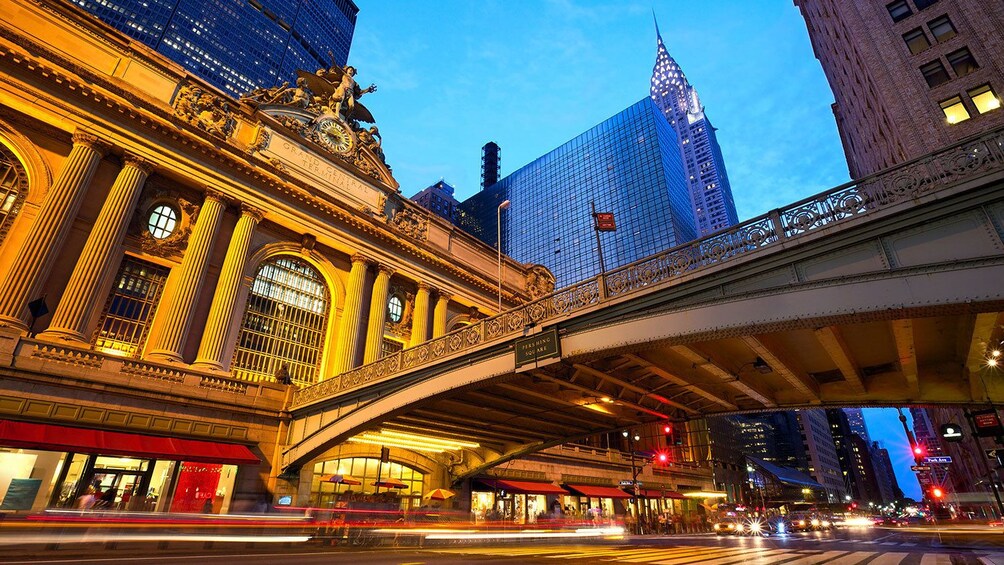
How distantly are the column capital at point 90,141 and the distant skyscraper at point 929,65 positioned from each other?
4022cm

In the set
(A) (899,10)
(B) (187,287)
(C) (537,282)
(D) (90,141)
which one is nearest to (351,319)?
(B) (187,287)

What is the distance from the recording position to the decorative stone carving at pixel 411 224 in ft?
120

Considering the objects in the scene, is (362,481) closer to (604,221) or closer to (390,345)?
(390,345)

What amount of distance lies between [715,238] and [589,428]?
551 inches

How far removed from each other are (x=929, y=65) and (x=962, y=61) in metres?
1.50

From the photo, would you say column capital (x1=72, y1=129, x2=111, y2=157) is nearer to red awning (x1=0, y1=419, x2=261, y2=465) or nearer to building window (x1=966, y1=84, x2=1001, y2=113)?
red awning (x1=0, y1=419, x2=261, y2=465)

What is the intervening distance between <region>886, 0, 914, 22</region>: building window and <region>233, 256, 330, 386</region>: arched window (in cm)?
4135

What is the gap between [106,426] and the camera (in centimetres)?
1820

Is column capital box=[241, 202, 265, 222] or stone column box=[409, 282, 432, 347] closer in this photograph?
column capital box=[241, 202, 265, 222]

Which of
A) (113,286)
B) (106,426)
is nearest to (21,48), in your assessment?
(113,286)

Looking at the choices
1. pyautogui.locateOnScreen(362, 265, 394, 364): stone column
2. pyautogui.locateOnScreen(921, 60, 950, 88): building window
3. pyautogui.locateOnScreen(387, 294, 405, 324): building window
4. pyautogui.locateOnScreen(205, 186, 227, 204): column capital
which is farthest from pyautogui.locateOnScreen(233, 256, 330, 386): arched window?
pyautogui.locateOnScreen(921, 60, 950, 88): building window

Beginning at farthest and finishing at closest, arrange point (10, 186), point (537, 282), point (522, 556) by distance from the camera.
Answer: point (537, 282) → point (10, 186) → point (522, 556)

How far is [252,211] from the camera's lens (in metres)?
27.5

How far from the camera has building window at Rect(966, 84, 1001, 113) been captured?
24.2 meters
